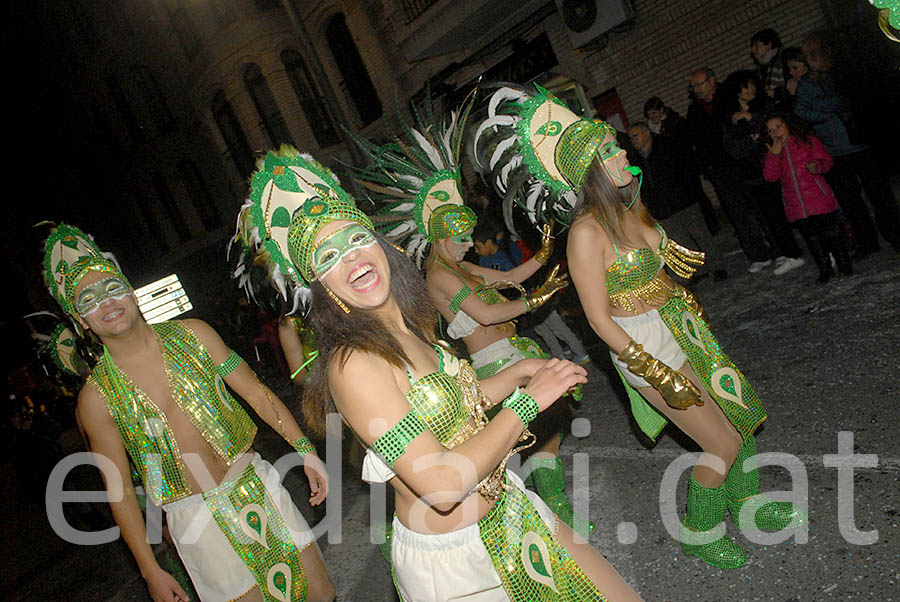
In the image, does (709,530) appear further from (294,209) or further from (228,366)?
(228,366)

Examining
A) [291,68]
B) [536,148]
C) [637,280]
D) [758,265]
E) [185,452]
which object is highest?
[291,68]

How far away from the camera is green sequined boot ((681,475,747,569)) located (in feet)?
9.53

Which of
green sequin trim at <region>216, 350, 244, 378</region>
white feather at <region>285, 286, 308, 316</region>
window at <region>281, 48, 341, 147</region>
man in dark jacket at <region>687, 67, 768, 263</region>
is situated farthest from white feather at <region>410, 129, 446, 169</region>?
window at <region>281, 48, 341, 147</region>

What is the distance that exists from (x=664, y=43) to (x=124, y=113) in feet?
72.4

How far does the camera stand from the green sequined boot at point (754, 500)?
2.96 m

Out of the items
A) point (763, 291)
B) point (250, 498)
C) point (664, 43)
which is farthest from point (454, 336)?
point (664, 43)

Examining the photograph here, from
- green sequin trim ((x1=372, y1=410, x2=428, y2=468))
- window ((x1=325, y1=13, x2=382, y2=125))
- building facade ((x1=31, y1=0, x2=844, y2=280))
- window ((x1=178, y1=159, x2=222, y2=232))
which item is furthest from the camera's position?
window ((x1=178, y1=159, x2=222, y2=232))

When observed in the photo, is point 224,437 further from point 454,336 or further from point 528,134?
point 528,134

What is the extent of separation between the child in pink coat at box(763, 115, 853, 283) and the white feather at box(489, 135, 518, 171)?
3640 millimetres

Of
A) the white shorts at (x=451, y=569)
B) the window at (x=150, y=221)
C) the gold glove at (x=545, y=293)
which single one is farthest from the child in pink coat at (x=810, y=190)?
the window at (x=150, y=221)

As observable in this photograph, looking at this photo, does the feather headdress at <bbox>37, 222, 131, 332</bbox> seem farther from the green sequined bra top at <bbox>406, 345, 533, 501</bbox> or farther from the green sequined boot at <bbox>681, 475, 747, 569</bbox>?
the green sequined boot at <bbox>681, 475, 747, 569</bbox>

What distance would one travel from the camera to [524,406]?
74.5 inches

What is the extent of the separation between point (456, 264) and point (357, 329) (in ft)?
7.90

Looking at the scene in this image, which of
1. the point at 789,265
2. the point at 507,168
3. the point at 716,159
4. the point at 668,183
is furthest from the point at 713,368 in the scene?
the point at 668,183
